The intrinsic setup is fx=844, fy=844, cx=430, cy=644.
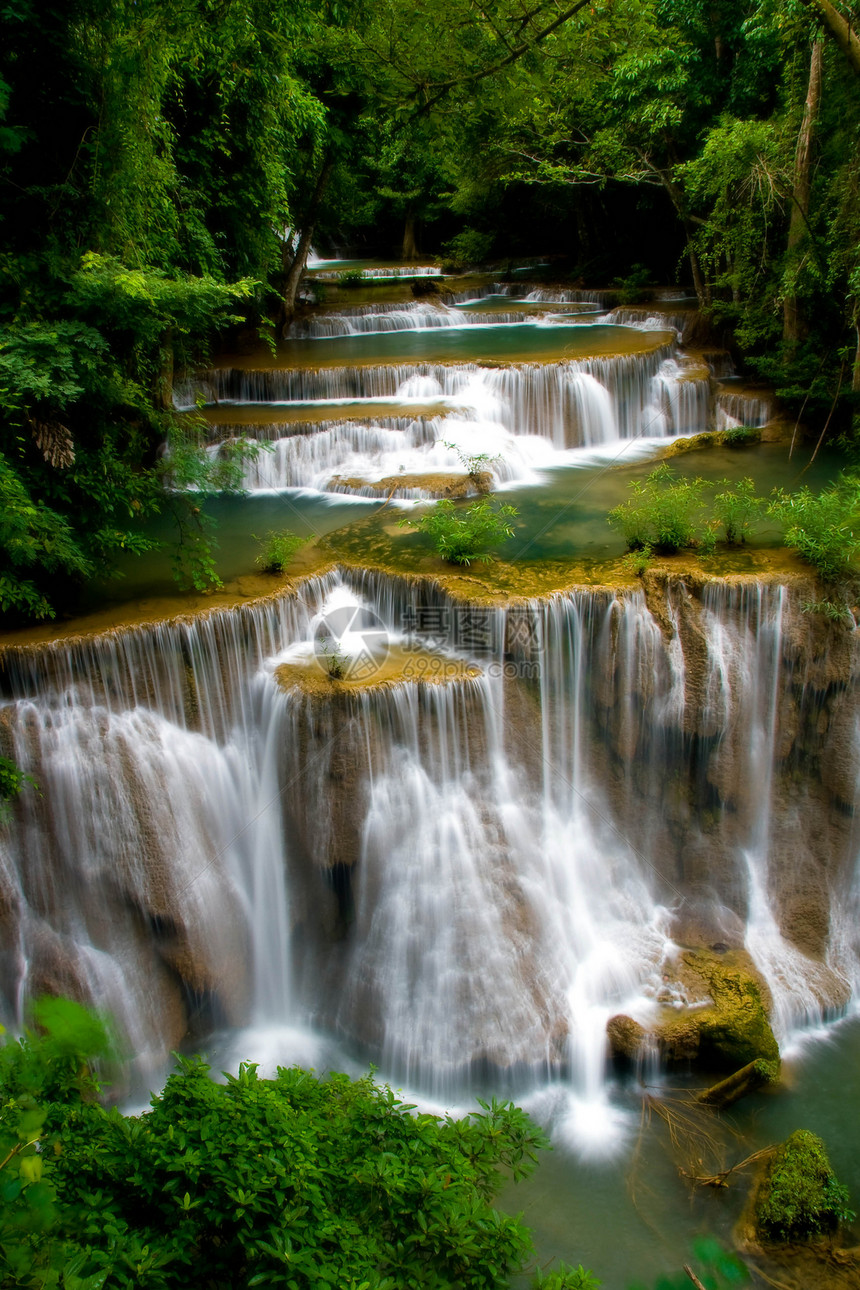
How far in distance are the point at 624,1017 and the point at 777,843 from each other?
7.86 ft

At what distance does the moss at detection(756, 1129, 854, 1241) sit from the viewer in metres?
5.61

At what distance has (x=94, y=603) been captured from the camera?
26.9 ft

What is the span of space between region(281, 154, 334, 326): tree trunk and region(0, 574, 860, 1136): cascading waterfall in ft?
40.8

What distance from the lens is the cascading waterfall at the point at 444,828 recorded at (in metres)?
7.09

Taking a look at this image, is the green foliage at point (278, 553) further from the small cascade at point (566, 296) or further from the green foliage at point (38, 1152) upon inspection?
the small cascade at point (566, 296)

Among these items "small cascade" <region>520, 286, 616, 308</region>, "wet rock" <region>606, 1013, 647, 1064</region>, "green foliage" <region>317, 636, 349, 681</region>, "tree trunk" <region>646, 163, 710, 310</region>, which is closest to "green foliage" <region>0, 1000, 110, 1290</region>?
"green foliage" <region>317, 636, 349, 681</region>

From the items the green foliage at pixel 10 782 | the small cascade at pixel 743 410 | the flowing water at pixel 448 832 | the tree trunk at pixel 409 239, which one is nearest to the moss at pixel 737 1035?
the flowing water at pixel 448 832

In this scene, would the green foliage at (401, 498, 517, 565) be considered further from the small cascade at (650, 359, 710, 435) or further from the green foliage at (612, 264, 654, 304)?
the green foliage at (612, 264, 654, 304)

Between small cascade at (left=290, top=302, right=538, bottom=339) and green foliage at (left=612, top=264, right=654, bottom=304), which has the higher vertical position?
green foliage at (left=612, top=264, right=654, bottom=304)

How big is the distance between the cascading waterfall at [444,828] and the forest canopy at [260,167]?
58.7 inches

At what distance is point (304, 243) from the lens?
18.2 meters

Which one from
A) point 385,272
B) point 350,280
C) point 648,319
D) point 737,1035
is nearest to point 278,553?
point 737,1035

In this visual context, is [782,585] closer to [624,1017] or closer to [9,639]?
[624,1017]

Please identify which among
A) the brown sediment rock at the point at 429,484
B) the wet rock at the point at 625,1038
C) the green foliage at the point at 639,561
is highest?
the brown sediment rock at the point at 429,484
